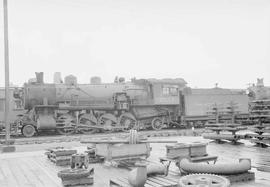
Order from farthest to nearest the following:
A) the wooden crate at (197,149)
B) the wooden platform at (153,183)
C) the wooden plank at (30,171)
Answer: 1. the wooden crate at (197,149)
2. the wooden plank at (30,171)
3. the wooden platform at (153,183)

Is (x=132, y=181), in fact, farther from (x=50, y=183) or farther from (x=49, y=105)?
(x=49, y=105)

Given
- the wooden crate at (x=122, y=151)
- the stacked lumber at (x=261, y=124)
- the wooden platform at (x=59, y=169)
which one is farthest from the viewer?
the stacked lumber at (x=261, y=124)

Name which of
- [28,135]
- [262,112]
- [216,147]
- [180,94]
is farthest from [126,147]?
[180,94]

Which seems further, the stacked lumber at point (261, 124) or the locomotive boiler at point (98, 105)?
the locomotive boiler at point (98, 105)

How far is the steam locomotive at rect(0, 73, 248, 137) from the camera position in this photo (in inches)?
747

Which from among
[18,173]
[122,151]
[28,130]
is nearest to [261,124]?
[122,151]

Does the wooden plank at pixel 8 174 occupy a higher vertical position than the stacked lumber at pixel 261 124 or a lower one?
lower

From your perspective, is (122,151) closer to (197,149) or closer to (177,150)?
(177,150)

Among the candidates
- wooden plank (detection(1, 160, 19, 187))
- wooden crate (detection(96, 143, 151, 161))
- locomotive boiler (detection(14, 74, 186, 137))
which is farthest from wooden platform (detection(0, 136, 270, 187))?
locomotive boiler (detection(14, 74, 186, 137))

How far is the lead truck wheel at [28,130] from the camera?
17.9 meters

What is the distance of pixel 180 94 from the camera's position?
2297 centimetres

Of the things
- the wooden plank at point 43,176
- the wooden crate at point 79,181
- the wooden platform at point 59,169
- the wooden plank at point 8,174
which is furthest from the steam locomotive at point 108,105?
the wooden crate at point 79,181

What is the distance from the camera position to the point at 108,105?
66.3 feet

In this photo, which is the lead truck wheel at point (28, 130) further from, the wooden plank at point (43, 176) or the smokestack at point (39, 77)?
the wooden plank at point (43, 176)
